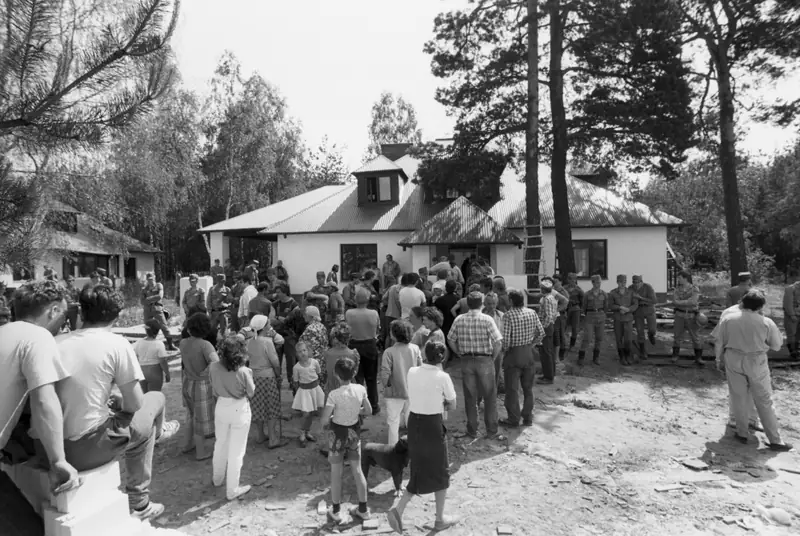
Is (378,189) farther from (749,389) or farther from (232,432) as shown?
(232,432)

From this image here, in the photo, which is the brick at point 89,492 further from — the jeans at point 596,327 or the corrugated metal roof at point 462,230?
the corrugated metal roof at point 462,230

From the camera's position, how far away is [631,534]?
412cm

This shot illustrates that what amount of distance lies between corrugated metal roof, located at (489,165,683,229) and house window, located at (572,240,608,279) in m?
0.84

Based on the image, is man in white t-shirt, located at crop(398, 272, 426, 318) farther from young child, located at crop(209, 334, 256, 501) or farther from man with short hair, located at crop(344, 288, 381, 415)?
young child, located at crop(209, 334, 256, 501)

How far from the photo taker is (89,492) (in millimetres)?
2566

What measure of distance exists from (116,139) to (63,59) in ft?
1.93

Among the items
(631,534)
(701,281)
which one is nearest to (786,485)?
(631,534)

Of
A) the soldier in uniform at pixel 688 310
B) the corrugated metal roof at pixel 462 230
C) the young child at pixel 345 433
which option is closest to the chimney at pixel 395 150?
the corrugated metal roof at pixel 462 230

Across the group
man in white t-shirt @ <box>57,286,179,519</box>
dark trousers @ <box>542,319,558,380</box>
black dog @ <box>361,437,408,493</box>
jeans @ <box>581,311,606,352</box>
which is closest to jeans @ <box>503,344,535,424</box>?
dark trousers @ <box>542,319,558,380</box>

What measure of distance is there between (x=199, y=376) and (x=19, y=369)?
9.74 feet

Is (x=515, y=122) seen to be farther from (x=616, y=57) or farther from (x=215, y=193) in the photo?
(x=215, y=193)

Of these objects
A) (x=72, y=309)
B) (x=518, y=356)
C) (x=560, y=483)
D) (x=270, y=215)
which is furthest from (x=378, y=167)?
(x=560, y=483)

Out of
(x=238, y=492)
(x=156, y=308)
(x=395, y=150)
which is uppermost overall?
(x=395, y=150)

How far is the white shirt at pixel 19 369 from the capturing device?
236 cm
